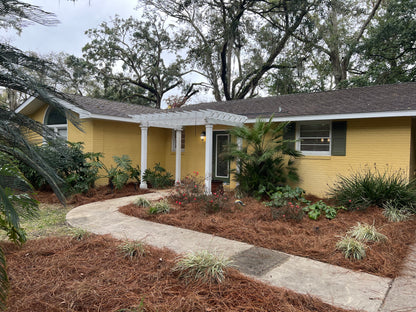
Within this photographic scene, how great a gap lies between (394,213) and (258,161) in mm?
3183

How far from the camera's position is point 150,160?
1113cm

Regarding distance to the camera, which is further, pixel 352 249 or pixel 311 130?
pixel 311 130

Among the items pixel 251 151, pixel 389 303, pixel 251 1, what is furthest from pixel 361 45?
pixel 389 303

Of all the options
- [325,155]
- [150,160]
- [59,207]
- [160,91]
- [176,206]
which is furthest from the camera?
[160,91]

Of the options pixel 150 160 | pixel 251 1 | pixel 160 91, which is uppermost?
pixel 251 1

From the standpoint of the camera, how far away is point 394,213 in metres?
5.14

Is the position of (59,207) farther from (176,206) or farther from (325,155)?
(325,155)

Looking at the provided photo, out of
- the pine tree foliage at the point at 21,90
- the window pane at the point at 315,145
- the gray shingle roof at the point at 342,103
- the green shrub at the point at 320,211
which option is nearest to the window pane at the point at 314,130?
the window pane at the point at 315,145

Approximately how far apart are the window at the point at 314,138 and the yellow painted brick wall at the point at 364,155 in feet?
0.78

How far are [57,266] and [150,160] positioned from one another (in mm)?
8022

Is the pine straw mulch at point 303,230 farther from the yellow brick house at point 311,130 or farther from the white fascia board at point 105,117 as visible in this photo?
the white fascia board at point 105,117

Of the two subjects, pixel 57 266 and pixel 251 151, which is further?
pixel 251 151

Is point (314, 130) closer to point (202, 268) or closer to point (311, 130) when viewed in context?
point (311, 130)

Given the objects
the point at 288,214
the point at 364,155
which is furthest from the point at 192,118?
the point at 364,155
